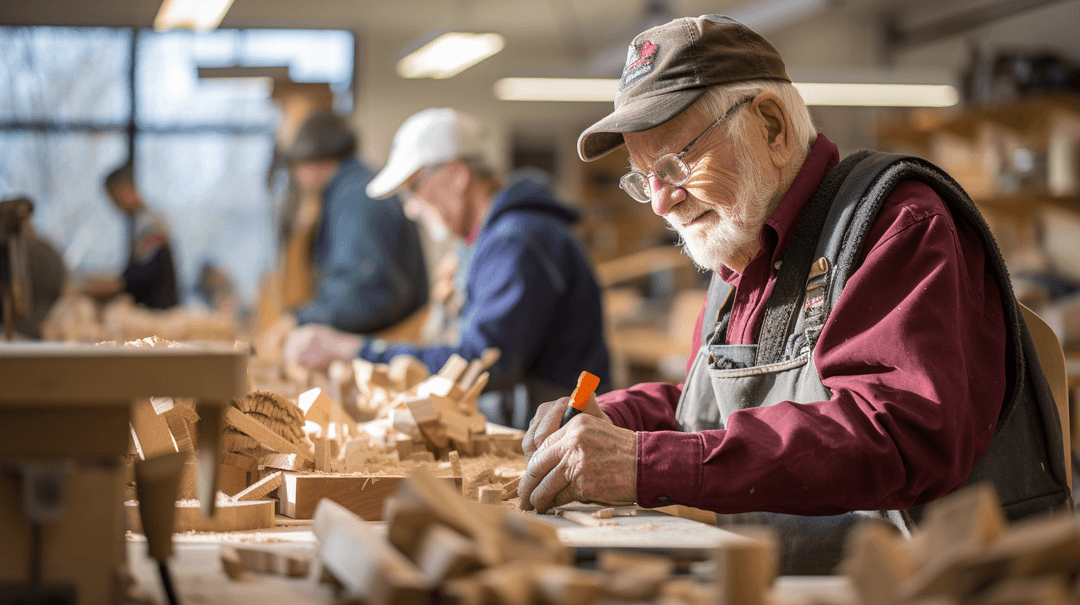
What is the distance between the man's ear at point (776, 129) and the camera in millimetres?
1671

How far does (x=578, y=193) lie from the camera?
11.2 metres

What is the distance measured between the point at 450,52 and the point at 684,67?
5.65m

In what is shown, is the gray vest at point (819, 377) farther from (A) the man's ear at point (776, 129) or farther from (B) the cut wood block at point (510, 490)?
(B) the cut wood block at point (510, 490)

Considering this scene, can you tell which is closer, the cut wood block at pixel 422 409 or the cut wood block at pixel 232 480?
the cut wood block at pixel 232 480

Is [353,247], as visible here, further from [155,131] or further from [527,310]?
[155,131]

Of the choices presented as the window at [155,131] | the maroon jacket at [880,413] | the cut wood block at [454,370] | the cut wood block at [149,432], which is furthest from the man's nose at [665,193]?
the window at [155,131]

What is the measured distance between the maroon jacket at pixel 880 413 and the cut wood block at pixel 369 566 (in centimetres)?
53

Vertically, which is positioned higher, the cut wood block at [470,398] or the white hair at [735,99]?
the white hair at [735,99]

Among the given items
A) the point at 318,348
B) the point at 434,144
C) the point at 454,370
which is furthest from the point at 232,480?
the point at 434,144

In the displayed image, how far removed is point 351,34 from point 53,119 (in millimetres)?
3187

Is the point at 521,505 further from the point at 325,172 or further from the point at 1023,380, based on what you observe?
the point at 325,172

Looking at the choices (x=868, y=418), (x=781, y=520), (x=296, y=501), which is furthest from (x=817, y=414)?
(x=296, y=501)

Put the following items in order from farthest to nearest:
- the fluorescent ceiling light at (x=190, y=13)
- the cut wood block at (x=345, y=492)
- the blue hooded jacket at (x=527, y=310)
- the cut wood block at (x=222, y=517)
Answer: the fluorescent ceiling light at (x=190, y=13), the blue hooded jacket at (x=527, y=310), the cut wood block at (x=345, y=492), the cut wood block at (x=222, y=517)

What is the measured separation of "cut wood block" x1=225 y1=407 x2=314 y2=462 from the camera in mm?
1500
